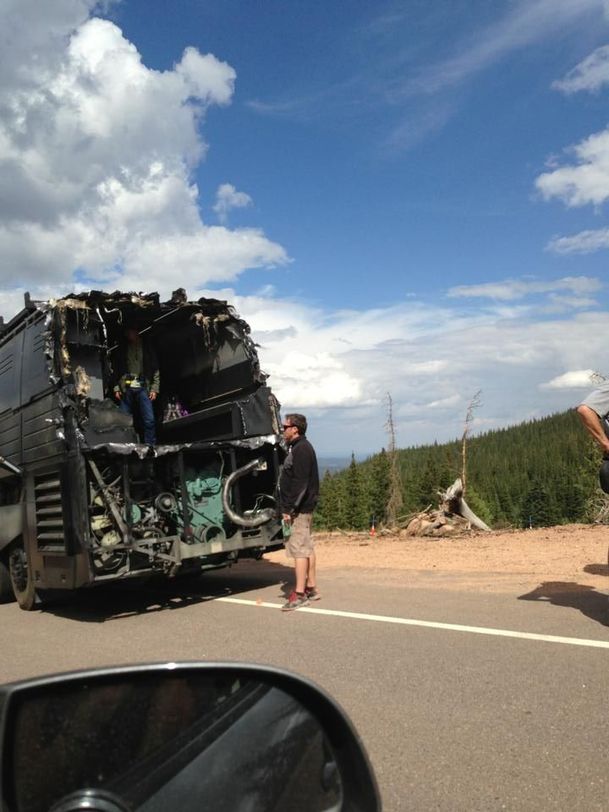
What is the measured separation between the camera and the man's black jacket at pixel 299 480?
25.3ft

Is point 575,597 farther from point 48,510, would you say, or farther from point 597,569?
point 48,510

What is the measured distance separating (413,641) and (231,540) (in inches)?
116

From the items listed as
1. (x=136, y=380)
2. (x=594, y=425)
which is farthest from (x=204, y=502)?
(x=594, y=425)

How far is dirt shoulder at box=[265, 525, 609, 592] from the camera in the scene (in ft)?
Result: 27.3

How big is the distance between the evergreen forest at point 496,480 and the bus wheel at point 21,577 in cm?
2611

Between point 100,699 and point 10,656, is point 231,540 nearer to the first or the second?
point 10,656

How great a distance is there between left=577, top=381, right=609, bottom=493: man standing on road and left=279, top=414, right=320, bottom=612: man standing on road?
296 cm

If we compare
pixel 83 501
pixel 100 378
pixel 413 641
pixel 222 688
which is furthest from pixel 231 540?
pixel 222 688

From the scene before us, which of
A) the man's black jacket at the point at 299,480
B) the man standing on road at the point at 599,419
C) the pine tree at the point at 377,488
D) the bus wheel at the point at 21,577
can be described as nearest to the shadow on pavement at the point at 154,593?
the bus wheel at the point at 21,577

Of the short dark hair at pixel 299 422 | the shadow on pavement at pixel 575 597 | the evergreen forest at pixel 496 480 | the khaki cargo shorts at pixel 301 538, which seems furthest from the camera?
the evergreen forest at pixel 496 480

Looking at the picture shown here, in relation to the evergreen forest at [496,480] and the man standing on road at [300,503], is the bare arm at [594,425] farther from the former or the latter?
the evergreen forest at [496,480]

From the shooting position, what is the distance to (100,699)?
1.58 m

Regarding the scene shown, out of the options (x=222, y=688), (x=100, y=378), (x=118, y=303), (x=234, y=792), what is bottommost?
(x=234, y=792)

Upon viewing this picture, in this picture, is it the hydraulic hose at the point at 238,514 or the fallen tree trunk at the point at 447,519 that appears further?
the fallen tree trunk at the point at 447,519
